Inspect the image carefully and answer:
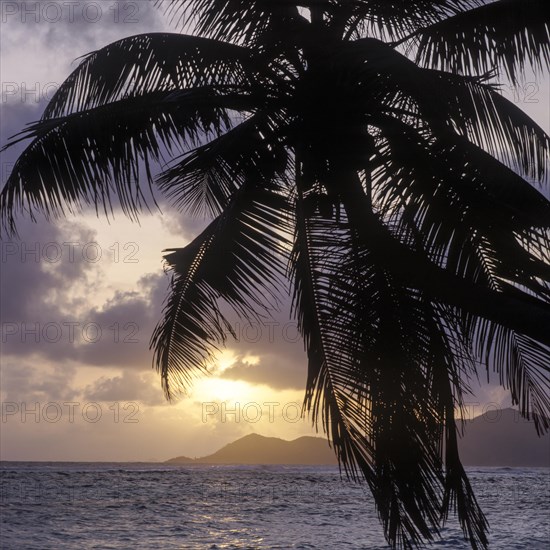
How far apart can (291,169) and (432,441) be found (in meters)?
2.79

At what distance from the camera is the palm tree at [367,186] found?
4.72 metres

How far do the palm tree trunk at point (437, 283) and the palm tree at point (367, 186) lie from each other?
1 centimetres

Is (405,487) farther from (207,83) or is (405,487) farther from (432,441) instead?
(207,83)

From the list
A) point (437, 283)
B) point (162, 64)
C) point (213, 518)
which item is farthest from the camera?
point (213, 518)

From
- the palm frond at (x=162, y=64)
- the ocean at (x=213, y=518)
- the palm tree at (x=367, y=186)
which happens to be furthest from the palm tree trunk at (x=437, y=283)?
the ocean at (x=213, y=518)

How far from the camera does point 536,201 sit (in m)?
5.65

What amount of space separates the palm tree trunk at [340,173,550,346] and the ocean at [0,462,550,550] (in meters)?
11.6

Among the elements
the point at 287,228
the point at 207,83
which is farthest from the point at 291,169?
the point at 207,83

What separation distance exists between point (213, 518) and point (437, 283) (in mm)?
21448

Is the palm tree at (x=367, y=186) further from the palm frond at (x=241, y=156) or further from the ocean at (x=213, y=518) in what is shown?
the ocean at (x=213, y=518)

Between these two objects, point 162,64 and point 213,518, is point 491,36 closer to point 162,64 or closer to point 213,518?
point 162,64

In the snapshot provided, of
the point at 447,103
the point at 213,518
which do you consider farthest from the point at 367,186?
the point at 213,518

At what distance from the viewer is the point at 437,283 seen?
4.62m

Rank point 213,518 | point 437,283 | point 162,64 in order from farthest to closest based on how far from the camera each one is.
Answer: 1. point 213,518
2. point 162,64
3. point 437,283
